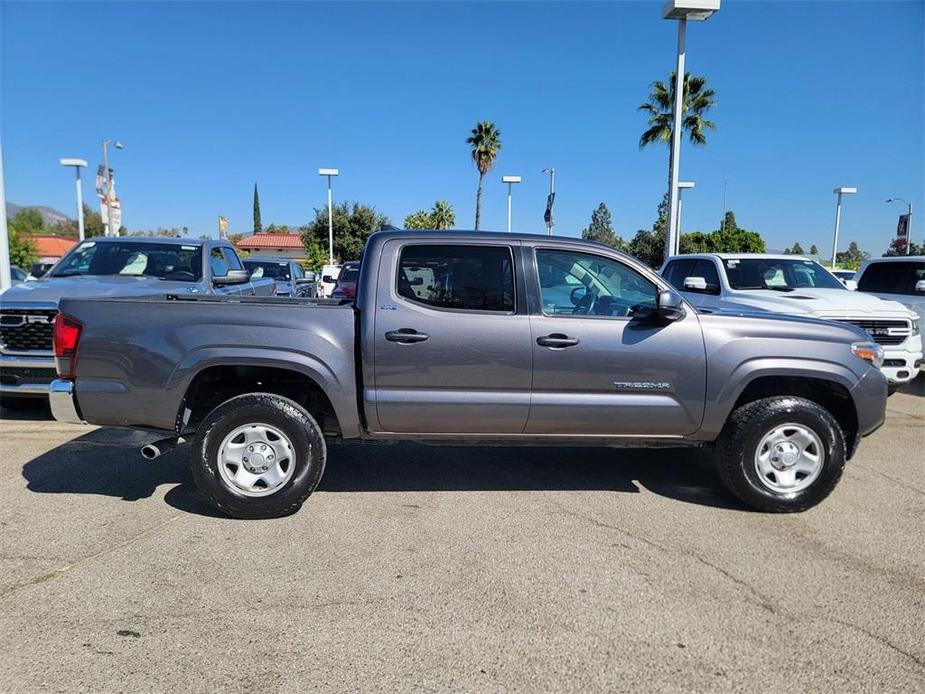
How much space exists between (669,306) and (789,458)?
1.40 m

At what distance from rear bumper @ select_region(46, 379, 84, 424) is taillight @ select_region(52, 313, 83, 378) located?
0.24 ft

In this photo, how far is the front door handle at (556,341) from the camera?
426 centimetres

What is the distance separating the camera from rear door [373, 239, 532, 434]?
4234 millimetres

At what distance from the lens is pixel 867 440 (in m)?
6.53

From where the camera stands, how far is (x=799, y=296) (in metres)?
8.46

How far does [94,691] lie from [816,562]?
3.75 m

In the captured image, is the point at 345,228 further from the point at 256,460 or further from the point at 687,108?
the point at 256,460

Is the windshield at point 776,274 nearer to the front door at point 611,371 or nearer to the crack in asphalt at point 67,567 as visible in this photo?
the front door at point 611,371

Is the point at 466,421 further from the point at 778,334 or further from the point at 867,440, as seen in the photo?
the point at 867,440

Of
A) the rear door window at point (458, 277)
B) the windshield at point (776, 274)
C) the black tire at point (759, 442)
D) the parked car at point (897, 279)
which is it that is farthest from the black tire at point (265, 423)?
the parked car at point (897, 279)

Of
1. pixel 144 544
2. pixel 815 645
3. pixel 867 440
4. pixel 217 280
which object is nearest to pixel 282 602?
pixel 144 544

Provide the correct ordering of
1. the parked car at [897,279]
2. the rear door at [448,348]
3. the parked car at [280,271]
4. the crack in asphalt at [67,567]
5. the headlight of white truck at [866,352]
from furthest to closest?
the parked car at [280,271]
the parked car at [897,279]
the headlight of white truck at [866,352]
the rear door at [448,348]
the crack in asphalt at [67,567]

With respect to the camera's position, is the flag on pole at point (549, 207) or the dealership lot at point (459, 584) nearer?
the dealership lot at point (459, 584)

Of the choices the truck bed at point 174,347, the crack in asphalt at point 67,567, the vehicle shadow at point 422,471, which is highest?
the truck bed at point 174,347
